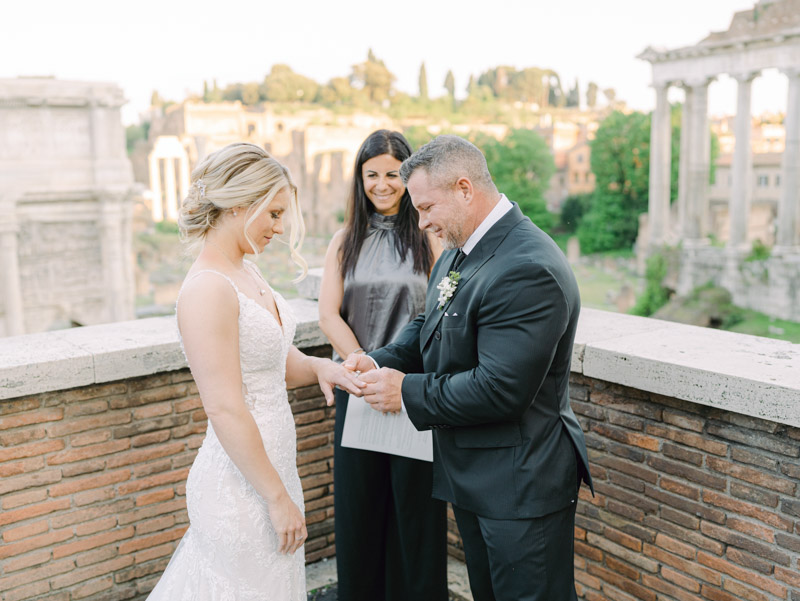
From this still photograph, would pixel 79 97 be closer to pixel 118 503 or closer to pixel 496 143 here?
pixel 118 503

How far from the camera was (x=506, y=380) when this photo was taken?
6.89ft

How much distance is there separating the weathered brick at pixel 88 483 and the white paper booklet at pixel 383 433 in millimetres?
1020

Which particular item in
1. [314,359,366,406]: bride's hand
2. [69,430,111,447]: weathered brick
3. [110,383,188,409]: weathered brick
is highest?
[314,359,366,406]: bride's hand

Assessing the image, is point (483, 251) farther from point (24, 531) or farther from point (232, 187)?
point (24, 531)

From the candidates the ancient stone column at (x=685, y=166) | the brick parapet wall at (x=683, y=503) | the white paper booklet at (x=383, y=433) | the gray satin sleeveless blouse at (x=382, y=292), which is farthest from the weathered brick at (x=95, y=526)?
the ancient stone column at (x=685, y=166)

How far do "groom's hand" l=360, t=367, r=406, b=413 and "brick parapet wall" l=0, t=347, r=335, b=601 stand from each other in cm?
129

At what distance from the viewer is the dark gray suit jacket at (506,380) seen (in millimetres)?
2121

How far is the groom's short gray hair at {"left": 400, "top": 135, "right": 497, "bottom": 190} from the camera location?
7.43ft

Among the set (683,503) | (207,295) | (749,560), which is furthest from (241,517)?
(749,560)

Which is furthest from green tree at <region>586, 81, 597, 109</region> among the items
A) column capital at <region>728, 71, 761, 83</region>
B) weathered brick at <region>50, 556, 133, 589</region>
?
weathered brick at <region>50, 556, 133, 589</region>

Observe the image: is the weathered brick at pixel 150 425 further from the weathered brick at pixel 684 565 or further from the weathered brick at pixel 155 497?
the weathered brick at pixel 684 565

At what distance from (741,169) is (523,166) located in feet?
75.9

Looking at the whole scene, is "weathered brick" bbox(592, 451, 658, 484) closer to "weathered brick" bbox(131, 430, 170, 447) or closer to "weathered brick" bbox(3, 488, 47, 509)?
"weathered brick" bbox(131, 430, 170, 447)

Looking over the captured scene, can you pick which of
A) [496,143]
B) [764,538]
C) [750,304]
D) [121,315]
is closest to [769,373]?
[764,538]
